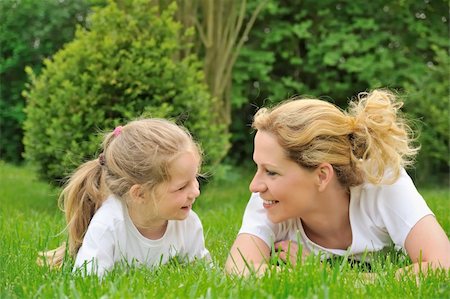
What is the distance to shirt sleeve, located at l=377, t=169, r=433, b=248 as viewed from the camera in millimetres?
3252

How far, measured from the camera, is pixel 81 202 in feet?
11.1

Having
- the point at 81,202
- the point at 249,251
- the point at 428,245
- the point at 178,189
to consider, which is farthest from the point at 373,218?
the point at 81,202

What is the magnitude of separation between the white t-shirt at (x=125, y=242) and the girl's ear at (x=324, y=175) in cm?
65

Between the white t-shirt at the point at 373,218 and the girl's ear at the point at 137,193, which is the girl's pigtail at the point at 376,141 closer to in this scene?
the white t-shirt at the point at 373,218

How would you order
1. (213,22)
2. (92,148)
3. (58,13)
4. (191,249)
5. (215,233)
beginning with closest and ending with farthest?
1. (191,249)
2. (215,233)
3. (92,148)
4. (213,22)
5. (58,13)

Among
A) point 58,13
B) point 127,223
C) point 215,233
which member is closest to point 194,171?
point 127,223

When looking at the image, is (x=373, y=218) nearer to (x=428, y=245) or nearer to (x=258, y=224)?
(x=428, y=245)

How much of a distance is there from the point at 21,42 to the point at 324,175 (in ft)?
20.4

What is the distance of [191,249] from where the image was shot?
11.7 ft

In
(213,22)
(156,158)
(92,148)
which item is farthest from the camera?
(213,22)

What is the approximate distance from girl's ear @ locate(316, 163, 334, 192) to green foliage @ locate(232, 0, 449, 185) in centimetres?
616

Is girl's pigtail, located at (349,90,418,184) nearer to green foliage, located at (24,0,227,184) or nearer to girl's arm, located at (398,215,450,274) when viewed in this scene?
girl's arm, located at (398,215,450,274)

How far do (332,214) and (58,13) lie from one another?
6.48 meters

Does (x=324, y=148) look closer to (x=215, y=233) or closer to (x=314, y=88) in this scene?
(x=215, y=233)
